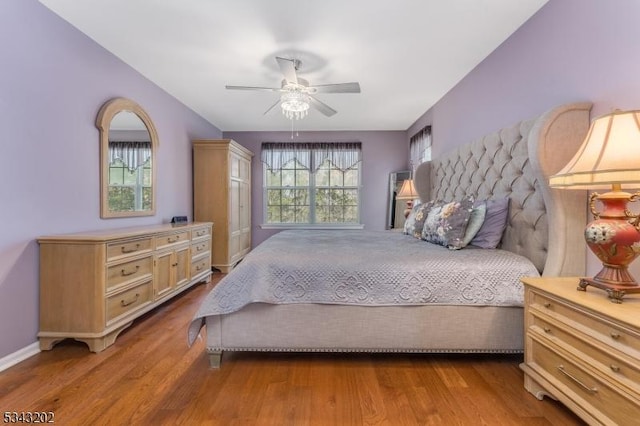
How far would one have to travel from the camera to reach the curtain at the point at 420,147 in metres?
4.32

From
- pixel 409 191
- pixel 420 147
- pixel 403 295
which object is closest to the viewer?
pixel 403 295

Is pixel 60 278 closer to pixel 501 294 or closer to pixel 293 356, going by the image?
pixel 293 356

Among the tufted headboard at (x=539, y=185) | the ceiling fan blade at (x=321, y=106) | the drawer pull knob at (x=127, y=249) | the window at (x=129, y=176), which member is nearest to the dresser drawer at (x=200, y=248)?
the window at (x=129, y=176)

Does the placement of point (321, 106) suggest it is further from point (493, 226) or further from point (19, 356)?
point (19, 356)

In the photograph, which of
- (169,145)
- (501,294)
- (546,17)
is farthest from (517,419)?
(169,145)

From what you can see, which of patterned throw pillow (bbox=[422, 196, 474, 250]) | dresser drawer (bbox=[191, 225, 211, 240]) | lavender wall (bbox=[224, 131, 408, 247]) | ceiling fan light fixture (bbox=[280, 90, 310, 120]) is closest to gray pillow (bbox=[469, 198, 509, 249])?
patterned throw pillow (bbox=[422, 196, 474, 250])

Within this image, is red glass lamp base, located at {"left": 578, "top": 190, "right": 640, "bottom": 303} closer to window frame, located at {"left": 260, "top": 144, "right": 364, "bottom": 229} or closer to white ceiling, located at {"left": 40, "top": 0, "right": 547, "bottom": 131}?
white ceiling, located at {"left": 40, "top": 0, "right": 547, "bottom": 131}

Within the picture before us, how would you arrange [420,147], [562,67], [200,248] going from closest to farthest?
1. [562,67]
2. [200,248]
3. [420,147]

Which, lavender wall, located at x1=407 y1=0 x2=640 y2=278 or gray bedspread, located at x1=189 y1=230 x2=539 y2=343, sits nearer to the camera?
lavender wall, located at x1=407 y1=0 x2=640 y2=278

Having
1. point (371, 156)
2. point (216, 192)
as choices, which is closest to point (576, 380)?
point (216, 192)

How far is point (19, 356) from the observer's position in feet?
6.35

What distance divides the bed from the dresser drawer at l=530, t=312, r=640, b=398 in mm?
351

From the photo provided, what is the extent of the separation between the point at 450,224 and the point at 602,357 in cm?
117

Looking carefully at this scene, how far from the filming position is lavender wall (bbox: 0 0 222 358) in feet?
6.18
